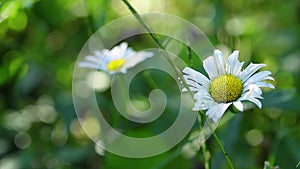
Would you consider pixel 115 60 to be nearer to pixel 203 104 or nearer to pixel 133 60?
pixel 133 60

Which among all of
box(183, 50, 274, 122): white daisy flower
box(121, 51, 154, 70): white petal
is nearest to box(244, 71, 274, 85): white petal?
box(183, 50, 274, 122): white daisy flower

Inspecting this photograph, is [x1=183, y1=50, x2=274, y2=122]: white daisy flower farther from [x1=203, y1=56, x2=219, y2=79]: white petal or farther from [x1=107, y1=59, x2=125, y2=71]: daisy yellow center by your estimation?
[x1=107, y1=59, x2=125, y2=71]: daisy yellow center

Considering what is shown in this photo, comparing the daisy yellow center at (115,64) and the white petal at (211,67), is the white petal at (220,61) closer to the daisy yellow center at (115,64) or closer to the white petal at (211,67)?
the white petal at (211,67)

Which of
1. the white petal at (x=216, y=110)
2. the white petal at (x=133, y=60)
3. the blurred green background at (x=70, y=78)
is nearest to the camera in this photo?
the white petal at (x=216, y=110)

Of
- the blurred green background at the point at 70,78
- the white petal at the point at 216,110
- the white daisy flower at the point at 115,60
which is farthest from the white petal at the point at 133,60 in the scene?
the white petal at the point at 216,110

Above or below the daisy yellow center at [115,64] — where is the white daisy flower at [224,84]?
above
